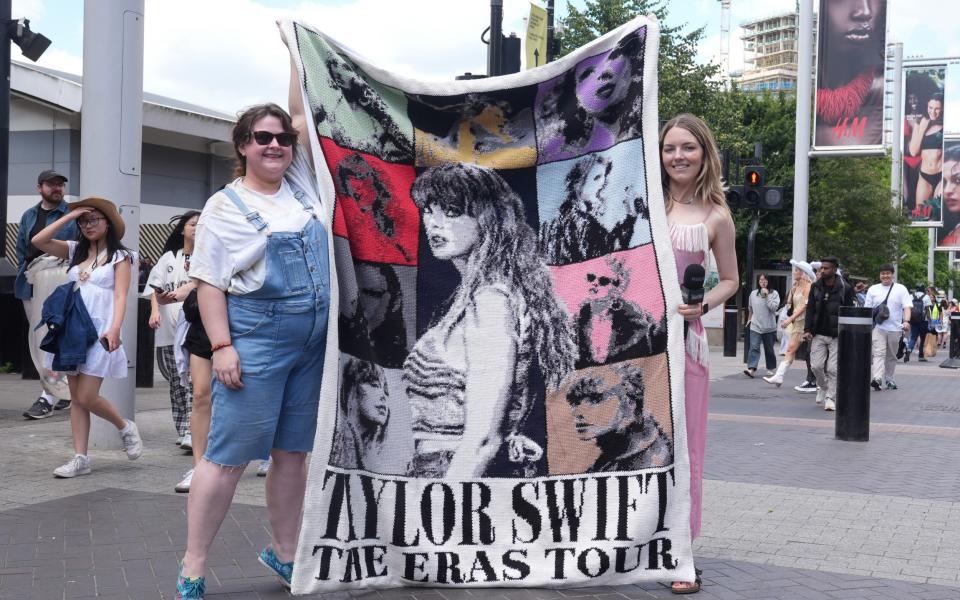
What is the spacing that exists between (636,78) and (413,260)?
3.93 ft

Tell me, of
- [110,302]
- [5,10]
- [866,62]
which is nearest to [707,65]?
[866,62]

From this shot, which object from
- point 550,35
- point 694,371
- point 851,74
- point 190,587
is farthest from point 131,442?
point 851,74

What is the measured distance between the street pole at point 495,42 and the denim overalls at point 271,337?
8.03 m

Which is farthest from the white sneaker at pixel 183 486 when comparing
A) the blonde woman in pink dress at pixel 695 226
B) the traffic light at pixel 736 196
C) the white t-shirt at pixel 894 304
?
the traffic light at pixel 736 196

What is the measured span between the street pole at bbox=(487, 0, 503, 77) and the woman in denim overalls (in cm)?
790

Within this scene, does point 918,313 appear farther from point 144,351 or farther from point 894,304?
point 144,351

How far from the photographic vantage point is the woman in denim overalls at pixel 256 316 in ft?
12.9

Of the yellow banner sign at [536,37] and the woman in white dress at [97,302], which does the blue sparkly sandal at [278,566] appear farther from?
the yellow banner sign at [536,37]

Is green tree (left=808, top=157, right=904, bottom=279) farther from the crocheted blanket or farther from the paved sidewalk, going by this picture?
the crocheted blanket

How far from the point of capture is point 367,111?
4.41 m

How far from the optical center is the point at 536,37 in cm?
1187

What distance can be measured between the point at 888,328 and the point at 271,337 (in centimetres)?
1476

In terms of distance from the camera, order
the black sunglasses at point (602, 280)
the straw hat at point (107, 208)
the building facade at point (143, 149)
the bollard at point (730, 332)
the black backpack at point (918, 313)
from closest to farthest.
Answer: the black sunglasses at point (602, 280) < the straw hat at point (107, 208) < the building facade at point (143, 149) < the bollard at point (730, 332) < the black backpack at point (918, 313)

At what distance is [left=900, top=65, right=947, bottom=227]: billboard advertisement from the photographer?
1838 inches
